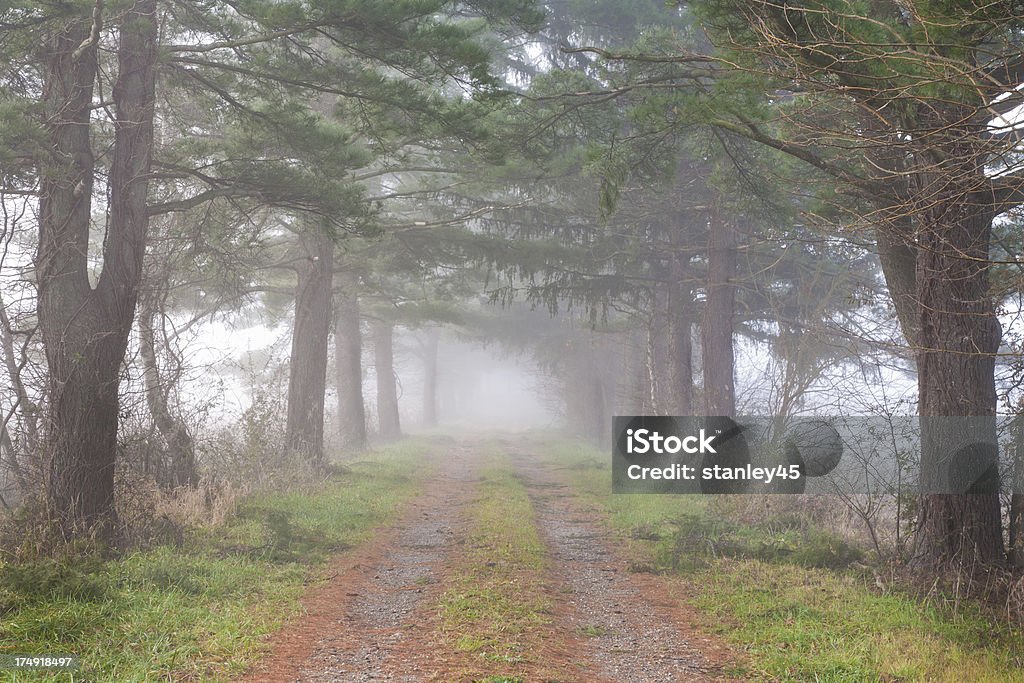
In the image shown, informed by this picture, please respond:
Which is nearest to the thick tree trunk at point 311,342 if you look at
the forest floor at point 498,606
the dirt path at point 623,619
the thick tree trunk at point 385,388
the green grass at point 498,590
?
the forest floor at point 498,606

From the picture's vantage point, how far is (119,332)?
9.03 metres

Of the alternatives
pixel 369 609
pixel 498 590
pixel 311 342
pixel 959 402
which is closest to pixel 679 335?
pixel 311 342

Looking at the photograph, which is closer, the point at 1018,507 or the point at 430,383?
the point at 1018,507

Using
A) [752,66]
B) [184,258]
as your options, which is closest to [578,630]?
[752,66]

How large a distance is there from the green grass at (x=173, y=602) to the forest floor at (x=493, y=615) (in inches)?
13.0

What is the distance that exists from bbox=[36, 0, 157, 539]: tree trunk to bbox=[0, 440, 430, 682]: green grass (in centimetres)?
114

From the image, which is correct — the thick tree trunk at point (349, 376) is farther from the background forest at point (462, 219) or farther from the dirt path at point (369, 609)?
the dirt path at point (369, 609)

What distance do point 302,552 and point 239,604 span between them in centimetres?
242

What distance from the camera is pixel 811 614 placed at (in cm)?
715

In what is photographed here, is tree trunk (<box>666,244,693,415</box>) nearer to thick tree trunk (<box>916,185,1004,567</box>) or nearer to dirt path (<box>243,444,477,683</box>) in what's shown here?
dirt path (<box>243,444,477,683</box>)
